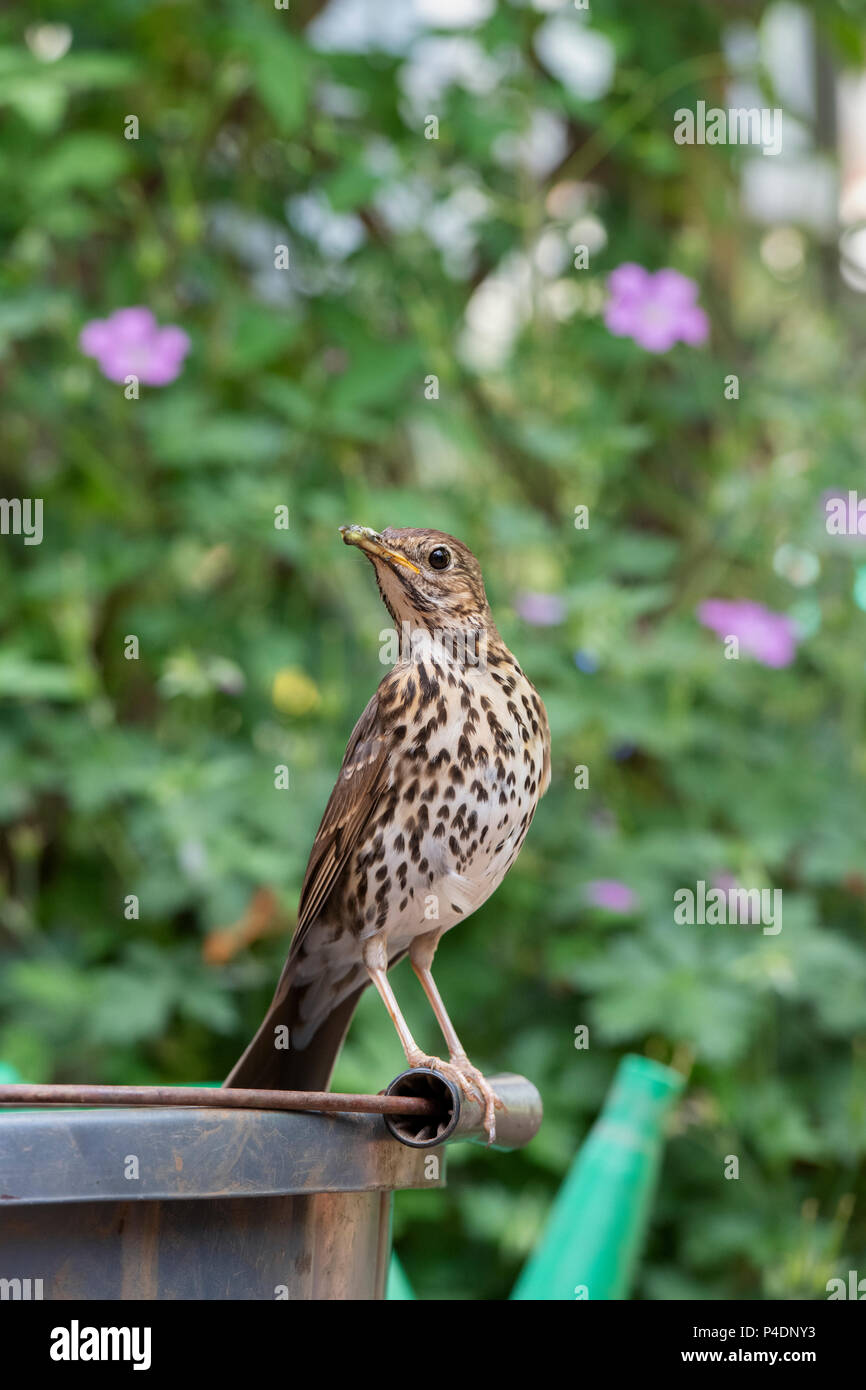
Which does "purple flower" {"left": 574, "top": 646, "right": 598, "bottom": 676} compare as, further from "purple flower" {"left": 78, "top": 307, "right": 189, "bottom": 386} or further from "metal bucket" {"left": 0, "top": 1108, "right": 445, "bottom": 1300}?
"metal bucket" {"left": 0, "top": 1108, "right": 445, "bottom": 1300}

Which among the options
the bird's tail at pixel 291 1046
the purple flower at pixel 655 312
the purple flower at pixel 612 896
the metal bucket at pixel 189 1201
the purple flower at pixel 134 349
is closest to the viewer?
the metal bucket at pixel 189 1201

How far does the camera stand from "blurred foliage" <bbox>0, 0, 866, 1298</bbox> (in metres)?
2.63

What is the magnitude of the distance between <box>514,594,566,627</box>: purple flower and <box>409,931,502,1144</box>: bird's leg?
118 centimetres

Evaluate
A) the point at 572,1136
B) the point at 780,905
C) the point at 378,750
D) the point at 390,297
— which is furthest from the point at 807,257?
the point at 378,750

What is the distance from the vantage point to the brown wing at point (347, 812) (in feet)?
5.04

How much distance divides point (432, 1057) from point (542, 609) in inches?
54.3

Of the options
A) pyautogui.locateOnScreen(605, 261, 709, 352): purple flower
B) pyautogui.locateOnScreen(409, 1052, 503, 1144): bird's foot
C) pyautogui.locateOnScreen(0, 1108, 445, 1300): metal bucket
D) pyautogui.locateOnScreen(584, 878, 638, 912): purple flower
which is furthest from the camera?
pyautogui.locateOnScreen(605, 261, 709, 352): purple flower

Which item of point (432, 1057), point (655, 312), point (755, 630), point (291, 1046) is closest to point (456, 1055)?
point (432, 1057)

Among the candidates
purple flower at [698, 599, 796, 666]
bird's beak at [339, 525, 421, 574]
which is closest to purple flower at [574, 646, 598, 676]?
purple flower at [698, 599, 796, 666]

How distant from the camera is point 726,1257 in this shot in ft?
8.68

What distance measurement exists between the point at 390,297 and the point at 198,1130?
2393 millimetres

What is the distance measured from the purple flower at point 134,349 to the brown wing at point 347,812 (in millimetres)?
1357

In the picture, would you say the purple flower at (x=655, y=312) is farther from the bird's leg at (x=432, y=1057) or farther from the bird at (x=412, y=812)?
the bird's leg at (x=432, y=1057)

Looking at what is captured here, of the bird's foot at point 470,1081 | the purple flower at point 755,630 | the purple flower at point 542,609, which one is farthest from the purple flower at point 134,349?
the bird's foot at point 470,1081
